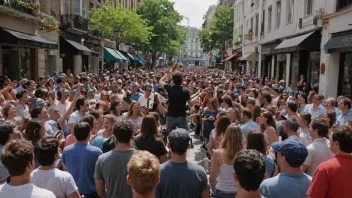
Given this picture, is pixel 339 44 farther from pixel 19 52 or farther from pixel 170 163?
pixel 19 52

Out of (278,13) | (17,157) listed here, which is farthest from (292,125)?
(278,13)

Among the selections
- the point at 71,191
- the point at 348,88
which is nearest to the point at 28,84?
the point at 71,191

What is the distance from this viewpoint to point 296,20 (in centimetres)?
1862

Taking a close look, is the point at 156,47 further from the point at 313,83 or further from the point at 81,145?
the point at 81,145

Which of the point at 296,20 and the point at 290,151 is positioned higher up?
the point at 296,20

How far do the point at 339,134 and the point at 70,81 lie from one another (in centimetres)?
1160

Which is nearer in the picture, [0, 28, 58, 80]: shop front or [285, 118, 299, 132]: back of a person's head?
[285, 118, 299, 132]: back of a person's head

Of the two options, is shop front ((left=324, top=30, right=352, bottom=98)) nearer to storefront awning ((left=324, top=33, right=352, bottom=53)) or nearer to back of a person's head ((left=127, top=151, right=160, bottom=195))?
storefront awning ((left=324, top=33, right=352, bottom=53))

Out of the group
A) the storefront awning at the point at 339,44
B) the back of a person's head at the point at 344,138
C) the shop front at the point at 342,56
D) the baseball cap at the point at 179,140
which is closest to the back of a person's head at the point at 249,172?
the baseball cap at the point at 179,140

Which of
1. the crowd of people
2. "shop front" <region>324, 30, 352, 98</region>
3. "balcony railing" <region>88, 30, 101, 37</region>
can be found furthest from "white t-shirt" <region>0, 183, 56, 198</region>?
"balcony railing" <region>88, 30, 101, 37</region>

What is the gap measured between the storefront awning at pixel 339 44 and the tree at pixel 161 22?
34.8 m

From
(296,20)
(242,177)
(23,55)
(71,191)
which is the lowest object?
(71,191)

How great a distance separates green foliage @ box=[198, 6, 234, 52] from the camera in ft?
170

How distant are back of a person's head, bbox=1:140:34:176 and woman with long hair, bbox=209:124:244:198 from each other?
209cm
